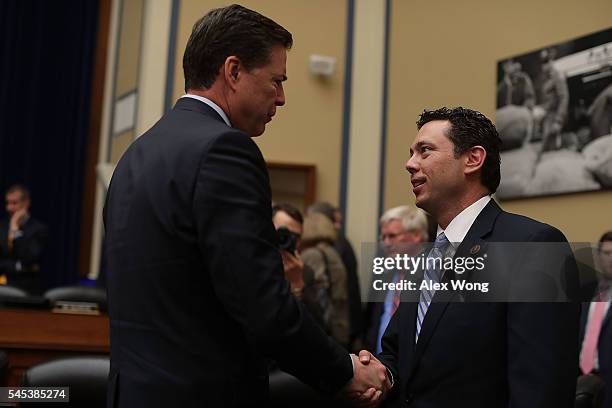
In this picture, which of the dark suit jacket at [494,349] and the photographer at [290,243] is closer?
the dark suit jacket at [494,349]

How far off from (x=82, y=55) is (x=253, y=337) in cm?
845

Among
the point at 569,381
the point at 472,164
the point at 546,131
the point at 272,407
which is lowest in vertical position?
the point at 272,407

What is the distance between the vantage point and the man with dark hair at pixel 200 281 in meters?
1.62

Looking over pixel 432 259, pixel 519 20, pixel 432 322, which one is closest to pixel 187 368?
pixel 432 322

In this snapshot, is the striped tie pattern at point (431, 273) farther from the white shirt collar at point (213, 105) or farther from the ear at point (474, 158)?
the white shirt collar at point (213, 105)

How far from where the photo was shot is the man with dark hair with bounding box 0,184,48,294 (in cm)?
693

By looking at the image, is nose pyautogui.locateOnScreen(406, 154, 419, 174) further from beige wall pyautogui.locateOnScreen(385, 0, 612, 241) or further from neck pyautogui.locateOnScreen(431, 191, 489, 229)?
beige wall pyautogui.locateOnScreen(385, 0, 612, 241)

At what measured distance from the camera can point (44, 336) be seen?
3.77 m

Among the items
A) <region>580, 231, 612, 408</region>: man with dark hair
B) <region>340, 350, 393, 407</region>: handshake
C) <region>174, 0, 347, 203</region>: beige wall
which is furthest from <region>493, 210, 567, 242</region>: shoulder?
<region>174, 0, 347, 203</region>: beige wall

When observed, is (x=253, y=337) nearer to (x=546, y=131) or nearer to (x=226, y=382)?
(x=226, y=382)

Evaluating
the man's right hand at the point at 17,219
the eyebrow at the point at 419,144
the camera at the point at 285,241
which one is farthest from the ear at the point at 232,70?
the man's right hand at the point at 17,219

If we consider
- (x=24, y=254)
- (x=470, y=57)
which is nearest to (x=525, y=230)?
(x=470, y=57)

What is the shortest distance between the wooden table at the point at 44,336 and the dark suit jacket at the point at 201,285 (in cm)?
213

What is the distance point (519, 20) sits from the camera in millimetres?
5938
